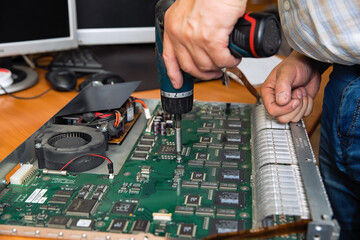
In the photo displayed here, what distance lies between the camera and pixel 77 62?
1.89 m

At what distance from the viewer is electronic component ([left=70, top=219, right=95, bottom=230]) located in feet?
2.79

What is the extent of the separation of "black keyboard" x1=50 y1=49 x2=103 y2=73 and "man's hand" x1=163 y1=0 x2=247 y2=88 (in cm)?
90

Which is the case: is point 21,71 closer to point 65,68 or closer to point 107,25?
point 65,68

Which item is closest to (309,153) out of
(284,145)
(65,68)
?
(284,145)

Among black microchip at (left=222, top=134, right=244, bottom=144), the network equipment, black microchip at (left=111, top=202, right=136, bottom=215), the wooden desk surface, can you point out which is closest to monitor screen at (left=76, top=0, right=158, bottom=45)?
the wooden desk surface

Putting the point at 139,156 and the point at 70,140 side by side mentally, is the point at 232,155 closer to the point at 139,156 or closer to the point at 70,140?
the point at 139,156

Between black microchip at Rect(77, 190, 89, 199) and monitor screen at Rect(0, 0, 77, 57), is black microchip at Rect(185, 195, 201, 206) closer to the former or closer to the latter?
black microchip at Rect(77, 190, 89, 199)

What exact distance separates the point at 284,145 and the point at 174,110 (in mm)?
309

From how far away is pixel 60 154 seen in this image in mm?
1060

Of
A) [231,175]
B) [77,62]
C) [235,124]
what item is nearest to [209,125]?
[235,124]

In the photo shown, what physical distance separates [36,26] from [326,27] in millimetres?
1234

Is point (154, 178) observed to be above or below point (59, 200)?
above

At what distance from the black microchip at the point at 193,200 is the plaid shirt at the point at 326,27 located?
477 mm

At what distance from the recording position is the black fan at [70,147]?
106 cm
